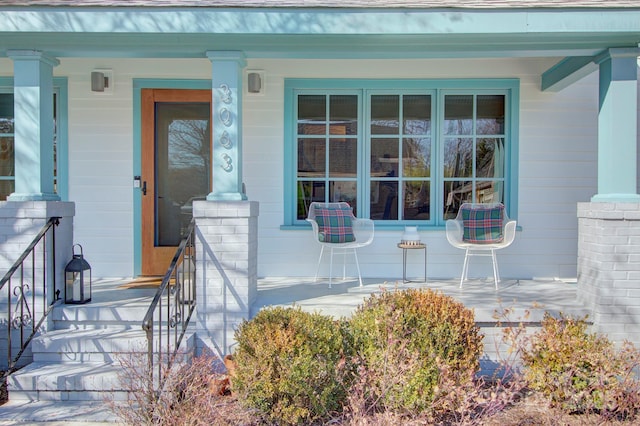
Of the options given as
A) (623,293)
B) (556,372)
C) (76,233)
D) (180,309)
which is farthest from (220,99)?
(623,293)

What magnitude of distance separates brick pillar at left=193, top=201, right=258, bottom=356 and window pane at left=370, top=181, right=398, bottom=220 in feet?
6.66

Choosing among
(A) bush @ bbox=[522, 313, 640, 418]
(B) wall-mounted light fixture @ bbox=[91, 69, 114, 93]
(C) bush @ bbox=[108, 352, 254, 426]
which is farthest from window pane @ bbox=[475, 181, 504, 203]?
(B) wall-mounted light fixture @ bbox=[91, 69, 114, 93]

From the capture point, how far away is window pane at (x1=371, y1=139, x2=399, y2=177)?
5.59m

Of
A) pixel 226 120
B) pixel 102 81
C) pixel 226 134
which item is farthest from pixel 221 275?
pixel 102 81

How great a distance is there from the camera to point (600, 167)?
403 cm

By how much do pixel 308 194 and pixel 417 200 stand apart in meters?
1.19

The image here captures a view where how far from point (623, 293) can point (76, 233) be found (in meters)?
5.18

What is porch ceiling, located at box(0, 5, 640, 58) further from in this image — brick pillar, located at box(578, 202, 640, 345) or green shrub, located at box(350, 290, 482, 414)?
green shrub, located at box(350, 290, 482, 414)

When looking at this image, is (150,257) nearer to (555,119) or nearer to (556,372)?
(556,372)

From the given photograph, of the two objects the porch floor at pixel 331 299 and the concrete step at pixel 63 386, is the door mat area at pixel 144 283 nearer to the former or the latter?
the porch floor at pixel 331 299

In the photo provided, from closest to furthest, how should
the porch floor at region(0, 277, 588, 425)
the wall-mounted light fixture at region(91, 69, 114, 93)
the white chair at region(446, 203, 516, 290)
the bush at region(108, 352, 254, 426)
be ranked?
1. the bush at region(108, 352, 254, 426)
2. the porch floor at region(0, 277, 588, 425)
3. the white chair at region(446, 203, 516, 290)
4. the wall-mounted light fixture at region(91, 69, 114, 93)

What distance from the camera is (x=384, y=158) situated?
5.60 metres

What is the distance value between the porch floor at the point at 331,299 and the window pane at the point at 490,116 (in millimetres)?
1631

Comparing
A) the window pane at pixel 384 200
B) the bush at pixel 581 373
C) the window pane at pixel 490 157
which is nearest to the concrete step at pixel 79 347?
the bush at pixel 581 373
